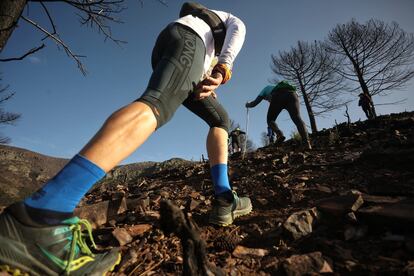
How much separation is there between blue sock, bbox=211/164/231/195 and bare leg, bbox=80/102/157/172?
799mm

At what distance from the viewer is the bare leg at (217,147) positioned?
1967 mm

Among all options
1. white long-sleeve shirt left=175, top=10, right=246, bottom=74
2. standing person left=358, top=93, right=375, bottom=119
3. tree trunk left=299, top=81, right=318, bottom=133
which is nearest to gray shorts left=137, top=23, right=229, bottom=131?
white long-sleeve shirt left=175, top=10, right=246, bottom=74

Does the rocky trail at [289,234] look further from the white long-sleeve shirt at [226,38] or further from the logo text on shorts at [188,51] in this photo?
the white long-sleeve shirt at [226,38]

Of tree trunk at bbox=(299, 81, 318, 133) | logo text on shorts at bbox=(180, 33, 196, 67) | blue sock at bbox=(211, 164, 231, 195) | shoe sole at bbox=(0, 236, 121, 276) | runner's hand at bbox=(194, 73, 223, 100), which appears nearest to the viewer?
shoe sole at bbox=(0, 236, 121, 276)

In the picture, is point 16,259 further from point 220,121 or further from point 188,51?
point 220,121

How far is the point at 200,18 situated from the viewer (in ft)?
5.89

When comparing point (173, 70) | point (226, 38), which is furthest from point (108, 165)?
point (226, 38)

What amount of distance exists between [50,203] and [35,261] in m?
0.22

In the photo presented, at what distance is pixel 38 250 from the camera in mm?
961

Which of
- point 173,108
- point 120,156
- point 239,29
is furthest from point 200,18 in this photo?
point 120,156

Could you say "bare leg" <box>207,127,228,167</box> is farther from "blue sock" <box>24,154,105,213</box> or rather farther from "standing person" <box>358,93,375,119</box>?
"standing person" <box>358,93,375,119</box>

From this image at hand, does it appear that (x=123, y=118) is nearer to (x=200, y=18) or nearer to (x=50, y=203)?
(x=50, y=203)

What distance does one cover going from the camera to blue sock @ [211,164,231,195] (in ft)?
6.05

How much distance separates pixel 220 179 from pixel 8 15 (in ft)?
9.03
